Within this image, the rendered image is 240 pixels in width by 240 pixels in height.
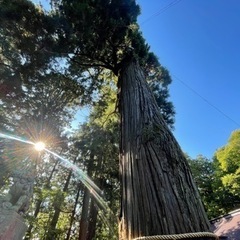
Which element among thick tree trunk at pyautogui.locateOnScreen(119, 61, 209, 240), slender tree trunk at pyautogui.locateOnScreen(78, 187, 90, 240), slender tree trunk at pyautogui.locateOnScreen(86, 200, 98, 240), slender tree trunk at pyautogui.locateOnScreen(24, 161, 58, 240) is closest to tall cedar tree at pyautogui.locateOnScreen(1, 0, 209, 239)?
thick tree trunk at pyautogui.locateOnScreen(119, 61, 209, 240)

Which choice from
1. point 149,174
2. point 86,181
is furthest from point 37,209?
point 149,174

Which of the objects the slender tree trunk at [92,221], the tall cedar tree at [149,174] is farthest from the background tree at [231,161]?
the tall cedar tree at [149,174]

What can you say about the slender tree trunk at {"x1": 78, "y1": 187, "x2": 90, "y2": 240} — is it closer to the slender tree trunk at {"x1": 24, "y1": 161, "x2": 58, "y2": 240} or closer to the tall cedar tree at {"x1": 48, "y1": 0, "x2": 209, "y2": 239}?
the slender tree trunk at {"x1": 24, "y1": 161, "x2": 58, "y2": 240}

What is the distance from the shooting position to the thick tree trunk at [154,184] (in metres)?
1.25

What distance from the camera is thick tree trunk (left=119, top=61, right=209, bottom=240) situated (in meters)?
1.25

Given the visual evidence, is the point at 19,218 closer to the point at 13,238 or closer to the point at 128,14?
the point at 13,238

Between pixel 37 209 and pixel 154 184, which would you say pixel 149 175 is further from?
pixel 37 209

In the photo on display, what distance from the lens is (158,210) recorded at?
4.29 ft

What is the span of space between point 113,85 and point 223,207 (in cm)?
1462

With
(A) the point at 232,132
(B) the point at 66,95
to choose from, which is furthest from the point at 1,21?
(A) the point at 232,132

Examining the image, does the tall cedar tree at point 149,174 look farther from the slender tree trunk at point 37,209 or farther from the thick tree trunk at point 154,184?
the slender tree trunk at point 37,209

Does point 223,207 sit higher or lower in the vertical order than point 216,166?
lower

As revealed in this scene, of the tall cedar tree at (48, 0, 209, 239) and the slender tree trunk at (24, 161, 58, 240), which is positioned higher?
the slender tree trunk at (24, 161, 58, 240)

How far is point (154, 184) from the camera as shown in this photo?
149 cm
